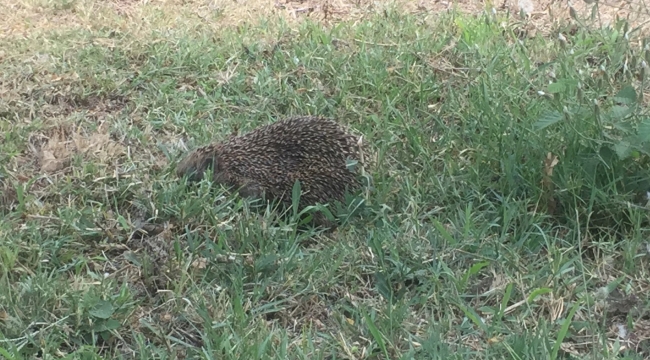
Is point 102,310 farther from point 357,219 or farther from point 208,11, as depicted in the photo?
point 208,11

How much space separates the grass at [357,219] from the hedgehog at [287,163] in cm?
15

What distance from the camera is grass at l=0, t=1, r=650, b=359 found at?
95.7 inches

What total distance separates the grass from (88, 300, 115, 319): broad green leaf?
2 centimetres

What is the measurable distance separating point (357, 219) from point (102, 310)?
1.21 m

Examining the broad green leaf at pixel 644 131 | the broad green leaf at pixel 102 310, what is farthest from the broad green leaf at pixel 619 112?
the broad green leaf at pixel 102 310

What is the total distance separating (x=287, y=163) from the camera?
3396 mm

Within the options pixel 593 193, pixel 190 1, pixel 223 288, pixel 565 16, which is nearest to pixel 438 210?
pixel 593 193

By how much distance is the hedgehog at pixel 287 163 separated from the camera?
3.28 metres

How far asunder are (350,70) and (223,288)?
208cm

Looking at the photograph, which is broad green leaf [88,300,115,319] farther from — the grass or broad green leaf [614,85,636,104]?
broad green leaf [614,85,636,104]

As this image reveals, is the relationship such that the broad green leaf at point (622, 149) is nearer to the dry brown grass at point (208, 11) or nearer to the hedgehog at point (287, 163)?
the hedgehog at point (287, 163)

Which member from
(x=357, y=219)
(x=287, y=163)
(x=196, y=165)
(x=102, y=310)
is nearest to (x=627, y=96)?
(x=357, y=219)

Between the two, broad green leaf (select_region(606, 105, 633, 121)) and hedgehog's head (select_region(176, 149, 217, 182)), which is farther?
hedgehog's head (select_region(176, 149, 217, 182))

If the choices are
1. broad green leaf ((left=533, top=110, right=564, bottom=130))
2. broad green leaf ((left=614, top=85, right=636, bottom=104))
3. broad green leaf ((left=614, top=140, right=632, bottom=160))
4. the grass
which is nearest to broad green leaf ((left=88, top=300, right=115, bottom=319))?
the grass
